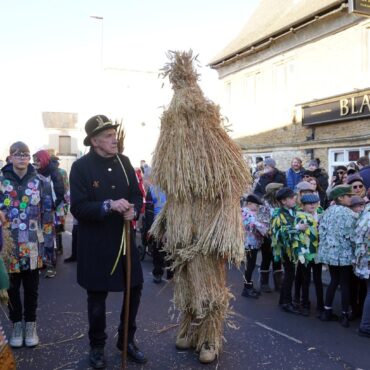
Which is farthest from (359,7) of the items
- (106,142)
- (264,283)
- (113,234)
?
(113,234)

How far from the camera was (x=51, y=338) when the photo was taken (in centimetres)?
473

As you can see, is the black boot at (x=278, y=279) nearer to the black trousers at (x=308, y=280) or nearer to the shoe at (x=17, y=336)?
the black trousers at (x=308, y=280)

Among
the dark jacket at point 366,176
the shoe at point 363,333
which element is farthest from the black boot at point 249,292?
the dark jacket at point 366,176

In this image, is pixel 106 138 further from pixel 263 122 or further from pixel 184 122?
pixel 263 122

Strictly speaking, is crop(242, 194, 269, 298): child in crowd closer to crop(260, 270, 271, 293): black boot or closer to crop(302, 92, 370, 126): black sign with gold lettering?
crop(260, 270, 271, 293): black boot

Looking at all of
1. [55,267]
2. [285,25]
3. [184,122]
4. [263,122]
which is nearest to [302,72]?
[285,25]

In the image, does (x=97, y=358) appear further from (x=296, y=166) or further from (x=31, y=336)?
(x=296, y=166)

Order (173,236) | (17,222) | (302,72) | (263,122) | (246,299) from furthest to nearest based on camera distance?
(263,122), (302,72), (246,299), (17,222), (173,236)

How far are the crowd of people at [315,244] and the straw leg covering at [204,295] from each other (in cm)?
179

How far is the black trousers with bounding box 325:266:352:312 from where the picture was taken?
542 centimetres

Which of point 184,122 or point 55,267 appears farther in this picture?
point 55,267

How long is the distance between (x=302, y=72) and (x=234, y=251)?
13624mm

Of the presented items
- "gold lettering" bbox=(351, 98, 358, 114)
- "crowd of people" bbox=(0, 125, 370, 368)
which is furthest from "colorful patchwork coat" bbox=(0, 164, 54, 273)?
"gold lettering" bbox=(351, 98, 358, 114)

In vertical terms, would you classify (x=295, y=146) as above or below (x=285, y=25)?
below
